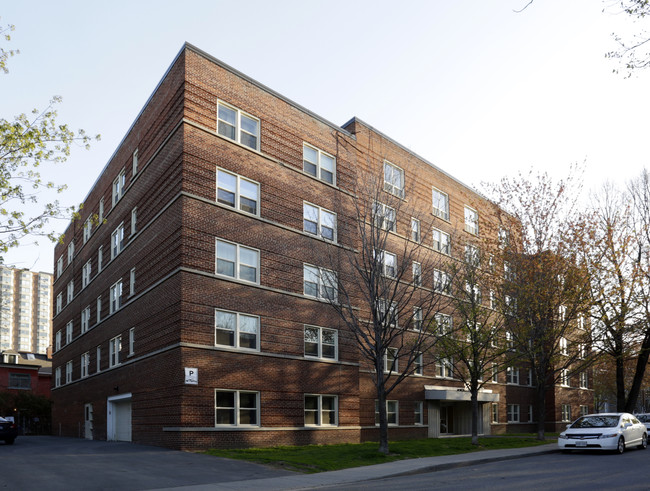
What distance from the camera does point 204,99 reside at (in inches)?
953

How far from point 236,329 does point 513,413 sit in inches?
1090

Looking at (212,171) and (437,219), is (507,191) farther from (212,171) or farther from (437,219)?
(212,171)

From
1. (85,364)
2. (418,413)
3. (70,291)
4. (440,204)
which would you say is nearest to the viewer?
(418,413)

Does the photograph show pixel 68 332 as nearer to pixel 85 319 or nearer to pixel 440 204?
pixel 85 319

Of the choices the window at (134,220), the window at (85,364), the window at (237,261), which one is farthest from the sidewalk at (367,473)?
the window at (85,364)

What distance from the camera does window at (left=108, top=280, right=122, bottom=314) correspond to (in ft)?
97.1

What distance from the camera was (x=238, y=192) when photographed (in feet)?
81.1

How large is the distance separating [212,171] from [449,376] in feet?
67.1

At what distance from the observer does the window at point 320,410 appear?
85.6 ft

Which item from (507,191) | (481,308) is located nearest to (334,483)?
(481,308)

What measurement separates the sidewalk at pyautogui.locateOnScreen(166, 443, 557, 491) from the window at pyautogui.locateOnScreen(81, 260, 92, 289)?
79.2 ft

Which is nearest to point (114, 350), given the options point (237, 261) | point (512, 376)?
point (237, 261)

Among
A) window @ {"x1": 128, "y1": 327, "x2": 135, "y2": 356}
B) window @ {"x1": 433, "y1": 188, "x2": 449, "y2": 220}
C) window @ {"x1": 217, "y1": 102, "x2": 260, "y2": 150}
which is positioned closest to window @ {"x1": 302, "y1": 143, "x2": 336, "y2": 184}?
window @ {"x1": 217, "y1": 102, "x2": 260, "y2": 150}

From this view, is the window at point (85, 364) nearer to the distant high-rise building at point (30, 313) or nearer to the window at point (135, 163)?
the window at point (135, 163)
